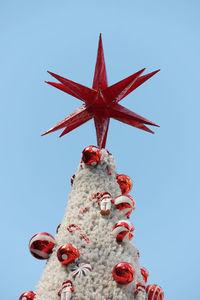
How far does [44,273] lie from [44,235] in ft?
1.55

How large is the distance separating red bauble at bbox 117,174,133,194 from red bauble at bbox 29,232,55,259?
1464mm

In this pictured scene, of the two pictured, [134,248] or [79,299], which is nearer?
[79,299]

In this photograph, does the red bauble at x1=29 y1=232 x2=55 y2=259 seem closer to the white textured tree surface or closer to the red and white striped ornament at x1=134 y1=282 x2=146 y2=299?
the white textured tree surface

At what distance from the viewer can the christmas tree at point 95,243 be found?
12.8ft

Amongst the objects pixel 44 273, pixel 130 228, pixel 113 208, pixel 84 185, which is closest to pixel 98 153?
pixel 84 185

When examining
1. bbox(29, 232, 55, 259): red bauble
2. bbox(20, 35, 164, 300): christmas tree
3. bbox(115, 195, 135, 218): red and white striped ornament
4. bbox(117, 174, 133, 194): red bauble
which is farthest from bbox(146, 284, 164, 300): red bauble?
bbox(117, 174, 133, 194): red bauble

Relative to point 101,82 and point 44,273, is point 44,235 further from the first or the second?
point 101,82

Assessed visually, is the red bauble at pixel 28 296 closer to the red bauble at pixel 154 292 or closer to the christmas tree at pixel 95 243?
the christmas tree at pixel 95 243

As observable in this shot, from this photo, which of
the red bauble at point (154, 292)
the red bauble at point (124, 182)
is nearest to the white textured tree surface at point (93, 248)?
the red bauble at point (154, 292)

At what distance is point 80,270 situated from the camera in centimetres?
394

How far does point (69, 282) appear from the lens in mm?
3818

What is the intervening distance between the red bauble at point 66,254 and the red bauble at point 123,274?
50 centimetres

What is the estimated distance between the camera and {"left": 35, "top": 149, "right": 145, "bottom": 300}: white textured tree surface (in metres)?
3.87

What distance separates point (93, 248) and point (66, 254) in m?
0.39
